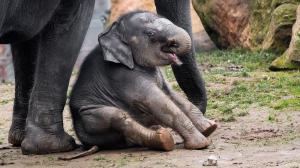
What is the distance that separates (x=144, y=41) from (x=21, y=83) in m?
0.99

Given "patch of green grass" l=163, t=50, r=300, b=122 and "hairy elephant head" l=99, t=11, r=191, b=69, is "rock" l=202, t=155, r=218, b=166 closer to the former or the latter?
"hairy elephant head" l=99, t=11, r=191, b=69

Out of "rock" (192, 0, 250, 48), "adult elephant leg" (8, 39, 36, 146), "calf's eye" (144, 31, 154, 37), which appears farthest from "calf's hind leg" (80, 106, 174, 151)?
"rock" (192, 0, 250, 48)

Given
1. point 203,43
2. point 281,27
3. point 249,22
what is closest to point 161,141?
point 281,27

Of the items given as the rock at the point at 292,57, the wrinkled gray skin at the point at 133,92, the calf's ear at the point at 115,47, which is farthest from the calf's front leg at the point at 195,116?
the rock at the point at 292,57

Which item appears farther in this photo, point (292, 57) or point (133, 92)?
point (292, 57)

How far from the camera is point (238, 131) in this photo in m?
6.53

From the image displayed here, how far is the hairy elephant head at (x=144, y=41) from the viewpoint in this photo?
6.08 metres

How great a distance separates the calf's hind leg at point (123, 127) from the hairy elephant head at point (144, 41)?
0.31 metres

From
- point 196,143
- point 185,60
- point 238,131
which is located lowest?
point 238,131

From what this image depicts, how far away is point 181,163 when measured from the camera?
5.45m

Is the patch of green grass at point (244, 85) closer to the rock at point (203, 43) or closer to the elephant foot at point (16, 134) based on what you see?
the elephant foot at point (16, 134)

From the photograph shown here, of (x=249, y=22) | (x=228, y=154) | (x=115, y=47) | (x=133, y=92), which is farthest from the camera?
(x=249, y=22)

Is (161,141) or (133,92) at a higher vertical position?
(133,92)

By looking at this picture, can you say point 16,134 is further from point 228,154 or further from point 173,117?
point 228,154
